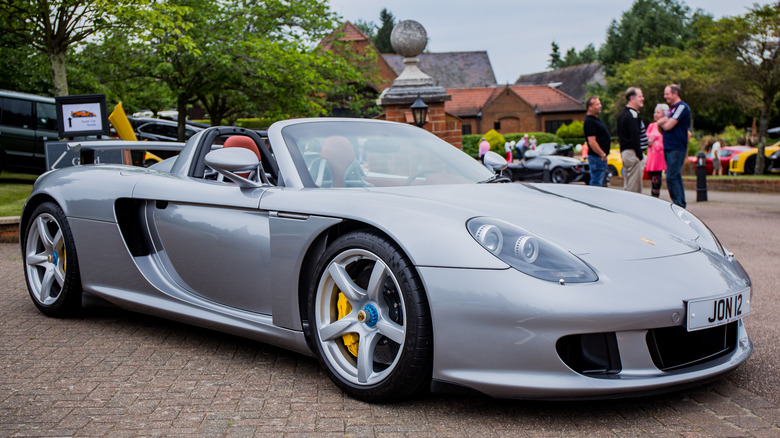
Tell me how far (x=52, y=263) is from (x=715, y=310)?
12.3ft

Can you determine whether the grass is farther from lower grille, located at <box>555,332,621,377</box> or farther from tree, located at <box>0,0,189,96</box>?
lower grille, located at <box>555,332,621,377</box>

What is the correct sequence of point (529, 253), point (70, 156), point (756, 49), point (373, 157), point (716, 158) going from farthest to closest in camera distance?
point (756, 49), point (716, 158), point (70, 156), point (373, 157), point (529, 253)

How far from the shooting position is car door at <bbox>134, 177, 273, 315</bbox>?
3.29 metres

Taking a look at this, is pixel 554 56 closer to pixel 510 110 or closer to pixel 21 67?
pixel 510 110

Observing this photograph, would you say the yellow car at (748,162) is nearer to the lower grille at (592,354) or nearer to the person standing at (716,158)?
the person standing at (716,158)

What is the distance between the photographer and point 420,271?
2639 mm

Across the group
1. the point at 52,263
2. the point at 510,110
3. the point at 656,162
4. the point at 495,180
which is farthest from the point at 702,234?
the point at 510,110

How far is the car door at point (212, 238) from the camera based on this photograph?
3287 millimetres

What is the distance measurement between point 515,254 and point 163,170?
2492 millimetres

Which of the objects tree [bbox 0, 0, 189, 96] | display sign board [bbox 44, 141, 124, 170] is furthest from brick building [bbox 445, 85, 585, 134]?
display sign board [bbox 44, 141, 124, 170]

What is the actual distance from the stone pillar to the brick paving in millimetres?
9659

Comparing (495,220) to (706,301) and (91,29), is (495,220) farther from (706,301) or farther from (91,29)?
(91,29)

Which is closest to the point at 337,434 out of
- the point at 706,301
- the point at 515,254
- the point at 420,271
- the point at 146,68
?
the point at 420,271

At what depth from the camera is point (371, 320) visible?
2865 mm
